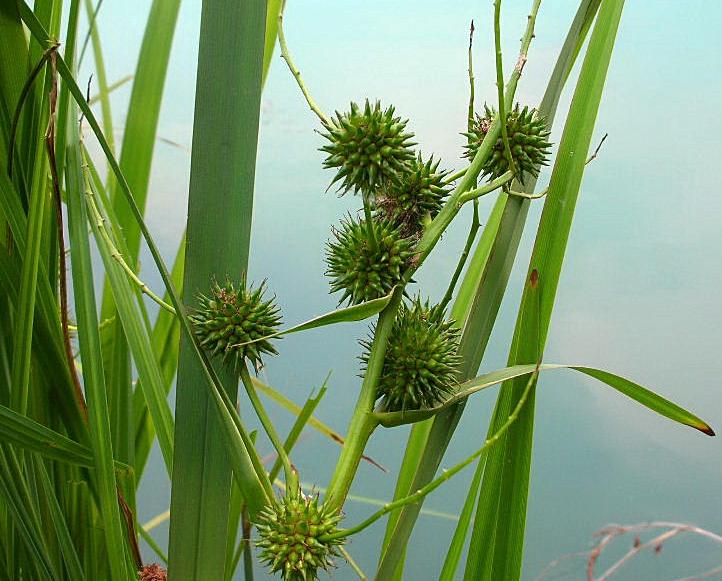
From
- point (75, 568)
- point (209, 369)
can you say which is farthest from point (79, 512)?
point (209, 369)

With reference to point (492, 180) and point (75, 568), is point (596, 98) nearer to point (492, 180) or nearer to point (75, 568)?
point (492, 180)

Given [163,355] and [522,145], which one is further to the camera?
[163,355]

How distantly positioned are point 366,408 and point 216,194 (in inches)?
5.1

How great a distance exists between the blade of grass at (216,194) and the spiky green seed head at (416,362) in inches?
3.4

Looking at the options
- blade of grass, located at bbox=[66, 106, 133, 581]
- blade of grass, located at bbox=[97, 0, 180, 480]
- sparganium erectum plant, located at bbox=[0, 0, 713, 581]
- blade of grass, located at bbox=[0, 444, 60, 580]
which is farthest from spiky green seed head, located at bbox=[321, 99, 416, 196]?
blade of grass, located at bbox=[97, 0, 180, 480]

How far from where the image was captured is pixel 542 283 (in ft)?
1.26

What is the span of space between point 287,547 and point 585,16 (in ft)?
0.97

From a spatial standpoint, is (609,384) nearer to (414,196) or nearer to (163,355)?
(414,196)

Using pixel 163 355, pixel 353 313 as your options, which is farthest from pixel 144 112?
pixel 353 313

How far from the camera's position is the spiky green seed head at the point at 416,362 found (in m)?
0.32

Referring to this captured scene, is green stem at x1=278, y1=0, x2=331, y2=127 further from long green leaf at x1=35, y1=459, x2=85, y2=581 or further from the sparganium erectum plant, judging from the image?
long green leaf at x1=35, y1=459, x2=85, y2=581

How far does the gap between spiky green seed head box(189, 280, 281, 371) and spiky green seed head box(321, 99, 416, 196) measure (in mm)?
61

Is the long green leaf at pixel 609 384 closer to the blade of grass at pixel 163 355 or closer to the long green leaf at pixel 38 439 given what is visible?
the long green leaf at pixel 38 439

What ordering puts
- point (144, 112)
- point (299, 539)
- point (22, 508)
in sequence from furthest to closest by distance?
1. point (144, 112)
2. point (22, 508)
3. point (299, 539)
